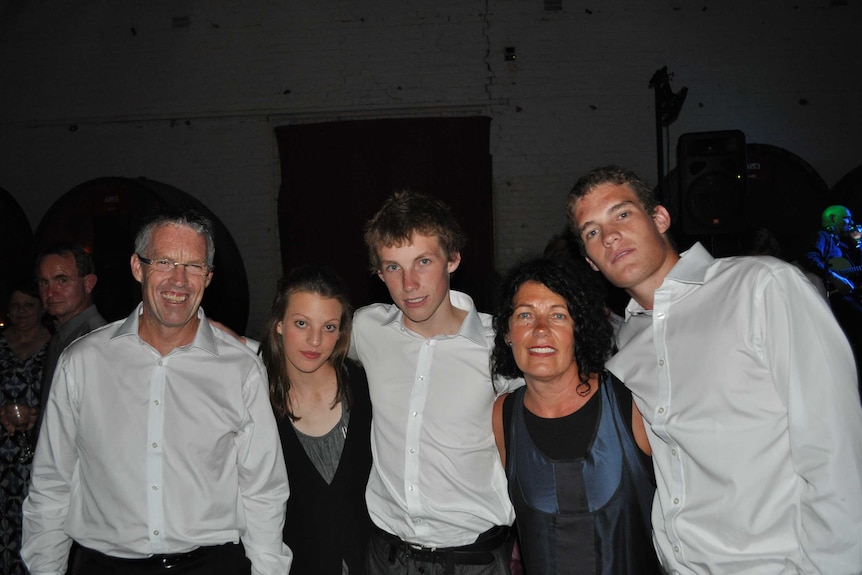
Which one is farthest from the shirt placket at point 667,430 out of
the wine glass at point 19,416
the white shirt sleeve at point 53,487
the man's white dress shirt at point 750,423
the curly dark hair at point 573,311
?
the wine glass at point 19,416

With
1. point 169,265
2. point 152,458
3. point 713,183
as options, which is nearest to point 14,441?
point 152,458

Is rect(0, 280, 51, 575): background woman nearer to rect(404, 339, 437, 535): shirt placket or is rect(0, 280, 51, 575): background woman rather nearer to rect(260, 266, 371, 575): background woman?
rect(260, 266, 371, 575): background woman

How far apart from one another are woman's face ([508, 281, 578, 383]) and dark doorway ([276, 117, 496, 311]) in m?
4.59

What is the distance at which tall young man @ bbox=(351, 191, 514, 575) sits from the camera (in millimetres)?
1921

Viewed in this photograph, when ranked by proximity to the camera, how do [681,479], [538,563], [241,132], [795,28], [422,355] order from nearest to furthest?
Answer: [681,479], [538,563], [422,355], [795,28], [241,132]

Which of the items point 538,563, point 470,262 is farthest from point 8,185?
point 538,563

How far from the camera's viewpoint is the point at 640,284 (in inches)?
68.8

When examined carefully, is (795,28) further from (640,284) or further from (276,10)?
(640,284)

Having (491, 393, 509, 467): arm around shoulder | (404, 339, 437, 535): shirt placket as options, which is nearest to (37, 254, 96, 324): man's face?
(404, 339, 437, 535): shirt placket

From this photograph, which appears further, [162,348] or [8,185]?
[8,185]

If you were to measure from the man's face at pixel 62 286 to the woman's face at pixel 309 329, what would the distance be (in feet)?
4.81

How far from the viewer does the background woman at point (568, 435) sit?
167 cm

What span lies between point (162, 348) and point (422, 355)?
776mm

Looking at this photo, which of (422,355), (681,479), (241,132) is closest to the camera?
(681,479)
